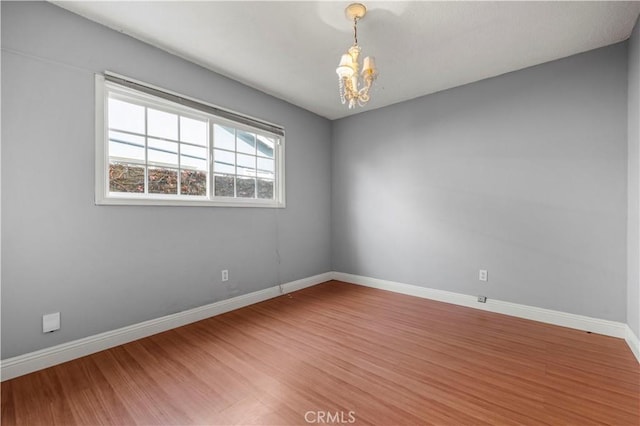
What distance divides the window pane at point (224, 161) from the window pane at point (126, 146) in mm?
724

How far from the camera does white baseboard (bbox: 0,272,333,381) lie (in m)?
1.83

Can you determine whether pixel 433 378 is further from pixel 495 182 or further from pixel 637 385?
pixel 495 182

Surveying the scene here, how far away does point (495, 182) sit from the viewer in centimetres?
304

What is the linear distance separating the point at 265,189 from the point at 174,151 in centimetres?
120

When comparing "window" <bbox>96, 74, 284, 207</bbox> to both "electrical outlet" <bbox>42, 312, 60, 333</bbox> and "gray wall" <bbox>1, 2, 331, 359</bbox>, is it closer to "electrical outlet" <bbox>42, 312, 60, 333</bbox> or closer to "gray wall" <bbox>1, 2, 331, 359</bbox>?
"gray wall" <bbox>1, 2, 331, 359</bbox>

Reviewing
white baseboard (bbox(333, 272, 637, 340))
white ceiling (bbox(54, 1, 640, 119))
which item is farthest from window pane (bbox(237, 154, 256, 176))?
white baseboard (bbox(333, 272, 637, 340))

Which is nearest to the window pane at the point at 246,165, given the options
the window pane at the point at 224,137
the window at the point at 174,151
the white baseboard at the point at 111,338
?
the window at the point at 174,151

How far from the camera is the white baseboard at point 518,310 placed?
244 cm

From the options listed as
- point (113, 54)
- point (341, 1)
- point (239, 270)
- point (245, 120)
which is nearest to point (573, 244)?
point (341, 1)

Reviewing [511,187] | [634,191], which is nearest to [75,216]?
[511,187]

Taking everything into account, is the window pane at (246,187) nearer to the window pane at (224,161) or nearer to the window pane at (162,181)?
the window pane at (224,161)

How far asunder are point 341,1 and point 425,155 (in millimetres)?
2194

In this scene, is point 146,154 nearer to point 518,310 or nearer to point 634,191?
point 518,310

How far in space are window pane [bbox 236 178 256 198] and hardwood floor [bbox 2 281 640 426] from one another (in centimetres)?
148
